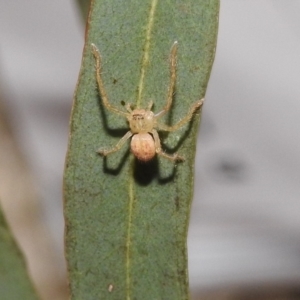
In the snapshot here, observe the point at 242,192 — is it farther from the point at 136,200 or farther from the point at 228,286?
the point at 136,200

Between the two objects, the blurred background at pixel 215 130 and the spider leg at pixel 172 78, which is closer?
the spider leg at pixel 172 78

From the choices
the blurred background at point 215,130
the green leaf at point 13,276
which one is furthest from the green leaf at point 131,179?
the blurred background at point 215,130

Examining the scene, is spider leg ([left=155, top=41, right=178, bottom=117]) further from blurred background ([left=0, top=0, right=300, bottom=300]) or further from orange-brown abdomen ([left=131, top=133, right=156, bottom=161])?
blurred background ([left=0, top=0, right=300, bottom=300])

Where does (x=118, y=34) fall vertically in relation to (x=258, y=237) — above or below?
below

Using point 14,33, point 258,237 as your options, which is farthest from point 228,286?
point 14,33

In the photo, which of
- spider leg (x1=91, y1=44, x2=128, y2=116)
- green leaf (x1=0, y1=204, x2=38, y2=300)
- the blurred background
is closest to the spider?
spider leg (x1=91, y1=44, x2=128, y2=116)

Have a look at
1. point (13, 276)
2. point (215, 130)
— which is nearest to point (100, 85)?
point (13, 276)

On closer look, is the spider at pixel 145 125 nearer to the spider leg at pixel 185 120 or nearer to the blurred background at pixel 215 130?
the spider leg at pixel 185 120
